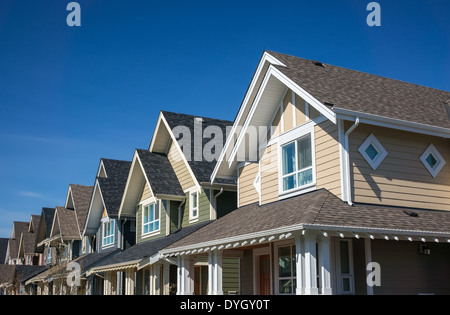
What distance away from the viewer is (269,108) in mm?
18359

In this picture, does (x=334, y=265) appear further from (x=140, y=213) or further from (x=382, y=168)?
(x=140, y=213)

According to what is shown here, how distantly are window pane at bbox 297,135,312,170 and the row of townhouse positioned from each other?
3 centimetres

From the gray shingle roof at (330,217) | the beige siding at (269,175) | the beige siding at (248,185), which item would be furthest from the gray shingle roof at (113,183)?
the gray shingle roof at (330,217)

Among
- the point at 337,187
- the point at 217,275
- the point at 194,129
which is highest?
the point at 194,129

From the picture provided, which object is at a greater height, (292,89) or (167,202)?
(292,89)

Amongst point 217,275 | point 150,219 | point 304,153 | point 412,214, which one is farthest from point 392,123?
point 150,219

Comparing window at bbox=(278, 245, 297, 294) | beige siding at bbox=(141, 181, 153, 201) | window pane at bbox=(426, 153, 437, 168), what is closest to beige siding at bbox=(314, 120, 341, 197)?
window at bbox=(278, 245, 297, 294)

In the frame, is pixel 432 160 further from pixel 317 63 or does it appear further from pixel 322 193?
pixel 317 63

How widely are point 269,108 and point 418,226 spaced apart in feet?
21.5

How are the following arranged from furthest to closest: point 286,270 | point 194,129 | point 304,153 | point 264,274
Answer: point 194,129 → point 264,274 → point 286,270 → point 304,153

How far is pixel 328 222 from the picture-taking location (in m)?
12.8

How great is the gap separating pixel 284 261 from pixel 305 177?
2835 mm

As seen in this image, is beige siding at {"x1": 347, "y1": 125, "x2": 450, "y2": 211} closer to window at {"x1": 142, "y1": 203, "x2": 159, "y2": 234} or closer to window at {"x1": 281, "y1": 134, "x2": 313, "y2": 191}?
window at {"x1": 281, "y1": 134, "x2": 313, "y2": 191}

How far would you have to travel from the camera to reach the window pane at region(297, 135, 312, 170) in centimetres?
1678
